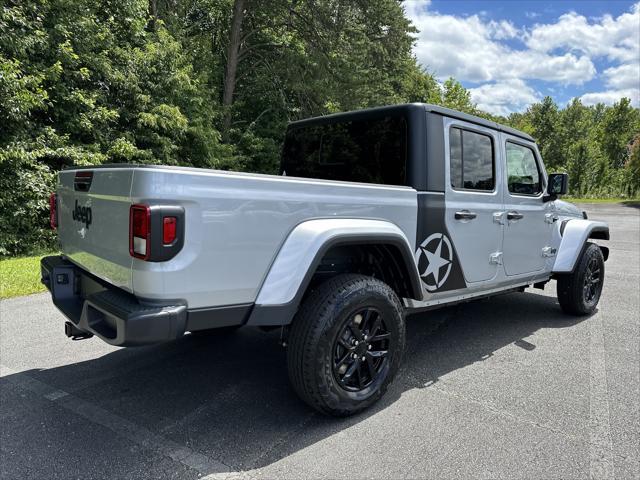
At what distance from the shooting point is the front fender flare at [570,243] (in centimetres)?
484

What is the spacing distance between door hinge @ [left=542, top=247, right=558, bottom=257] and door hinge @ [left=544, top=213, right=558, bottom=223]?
288mm

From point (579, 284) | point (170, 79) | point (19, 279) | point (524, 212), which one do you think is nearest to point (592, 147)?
point (170, 79)

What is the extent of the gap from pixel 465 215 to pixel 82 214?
2.71m

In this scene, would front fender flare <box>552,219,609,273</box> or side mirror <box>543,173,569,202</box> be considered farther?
front fender flare <box>552,219,609,273</box>

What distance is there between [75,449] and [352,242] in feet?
6.29

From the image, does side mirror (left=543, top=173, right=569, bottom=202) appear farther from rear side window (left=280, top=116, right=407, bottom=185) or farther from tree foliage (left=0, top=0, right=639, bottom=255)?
tree foliage (left=0, top=0, right=639, bottom=255)

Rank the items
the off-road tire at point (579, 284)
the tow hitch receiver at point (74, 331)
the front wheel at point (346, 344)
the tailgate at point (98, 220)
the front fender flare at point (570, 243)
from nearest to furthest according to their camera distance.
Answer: the tailgate at point (98, 220) < the front wheel at point (346, 344) < the tow hitch receiver at point (74, 331) < the front fender flare at point (570, 243) < the off-road tire at point (579, 284)

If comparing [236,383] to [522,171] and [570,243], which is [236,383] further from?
[570,243]

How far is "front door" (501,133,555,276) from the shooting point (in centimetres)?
412

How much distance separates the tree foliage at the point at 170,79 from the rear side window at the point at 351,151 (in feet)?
21.9

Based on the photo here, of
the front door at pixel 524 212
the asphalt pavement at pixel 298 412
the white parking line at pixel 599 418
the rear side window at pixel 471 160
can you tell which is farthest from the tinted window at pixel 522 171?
the white parking line at pixel 599 418

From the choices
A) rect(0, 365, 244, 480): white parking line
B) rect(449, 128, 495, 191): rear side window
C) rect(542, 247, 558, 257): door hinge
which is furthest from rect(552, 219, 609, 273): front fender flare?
rect(0, 365, 244, 480): white parking line

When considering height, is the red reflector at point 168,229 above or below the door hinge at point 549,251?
above

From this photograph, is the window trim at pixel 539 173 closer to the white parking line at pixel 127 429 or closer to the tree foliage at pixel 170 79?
the white parking line at pixel 127 429
